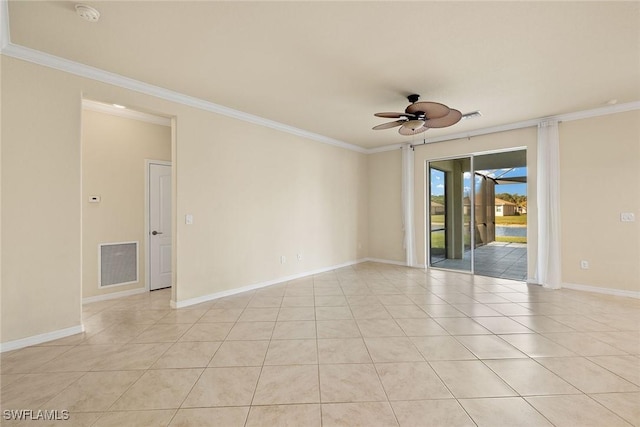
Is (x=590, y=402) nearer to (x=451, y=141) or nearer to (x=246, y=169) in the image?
(x=246, y=169)

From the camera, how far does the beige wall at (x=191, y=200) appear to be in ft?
8.71

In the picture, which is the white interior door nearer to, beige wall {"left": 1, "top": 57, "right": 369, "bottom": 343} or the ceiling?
beige wall {"left": 1, "top": 57, "right": 369, "bottom": 343}

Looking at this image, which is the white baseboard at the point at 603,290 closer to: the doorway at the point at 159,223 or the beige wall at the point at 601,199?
the beige wall at the point at 601,199

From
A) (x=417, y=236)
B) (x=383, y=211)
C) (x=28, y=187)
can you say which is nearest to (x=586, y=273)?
(x=417, y=236)

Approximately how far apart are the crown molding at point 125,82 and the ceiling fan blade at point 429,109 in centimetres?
259

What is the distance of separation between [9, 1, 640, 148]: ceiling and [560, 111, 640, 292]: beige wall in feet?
1.78

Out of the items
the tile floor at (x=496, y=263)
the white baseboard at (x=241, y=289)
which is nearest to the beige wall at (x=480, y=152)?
the tile floor at (x=496, y=263)

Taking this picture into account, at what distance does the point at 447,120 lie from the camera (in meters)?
3.44

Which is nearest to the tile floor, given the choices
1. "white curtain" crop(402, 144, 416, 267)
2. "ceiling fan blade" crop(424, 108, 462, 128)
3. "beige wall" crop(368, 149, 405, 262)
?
"white curtain" crop(402, 144, 416, 267)

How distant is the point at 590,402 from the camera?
1876mm

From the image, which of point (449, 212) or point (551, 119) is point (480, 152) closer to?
point (551, 119)

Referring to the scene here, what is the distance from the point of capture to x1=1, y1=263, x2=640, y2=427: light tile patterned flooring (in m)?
1.80

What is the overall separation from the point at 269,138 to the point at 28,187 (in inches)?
124

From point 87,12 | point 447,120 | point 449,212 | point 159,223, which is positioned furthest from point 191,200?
point 449,212
